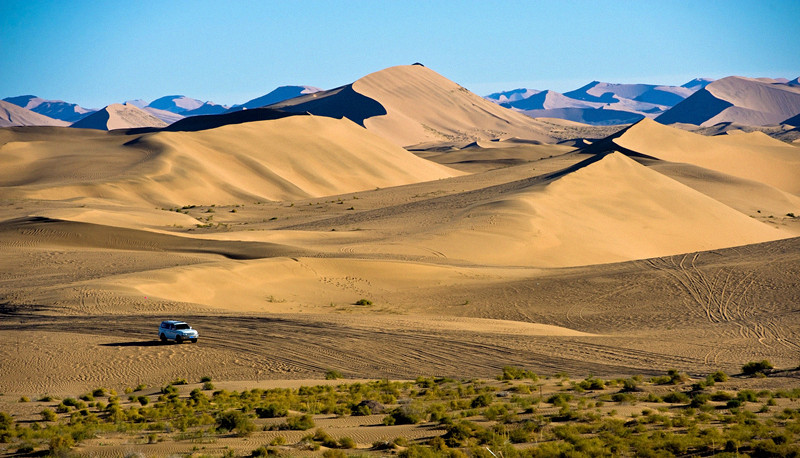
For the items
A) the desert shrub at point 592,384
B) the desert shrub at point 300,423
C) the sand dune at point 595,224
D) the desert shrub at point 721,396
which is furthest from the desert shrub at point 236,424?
the sand dune at point 595,224

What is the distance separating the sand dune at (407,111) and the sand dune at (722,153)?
239 ft

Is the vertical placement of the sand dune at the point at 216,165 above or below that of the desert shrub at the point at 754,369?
above

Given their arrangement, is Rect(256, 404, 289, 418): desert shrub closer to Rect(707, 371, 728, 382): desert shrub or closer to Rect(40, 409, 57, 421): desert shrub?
Rect(40, 409, 57, 421): desert shrub

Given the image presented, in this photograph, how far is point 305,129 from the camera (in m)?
97.7

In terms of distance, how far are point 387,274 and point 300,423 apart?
2167cm

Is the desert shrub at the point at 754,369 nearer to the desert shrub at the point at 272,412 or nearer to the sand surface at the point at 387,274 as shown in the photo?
the sand surface at the point at 387,274

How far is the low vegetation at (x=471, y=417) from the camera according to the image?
11.1m

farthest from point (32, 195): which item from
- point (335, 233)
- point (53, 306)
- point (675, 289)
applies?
point (675, 289)

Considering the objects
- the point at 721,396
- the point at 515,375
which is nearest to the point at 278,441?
the point at 515,375

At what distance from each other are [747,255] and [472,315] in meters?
13.9

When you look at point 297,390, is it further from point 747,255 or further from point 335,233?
point 335,233

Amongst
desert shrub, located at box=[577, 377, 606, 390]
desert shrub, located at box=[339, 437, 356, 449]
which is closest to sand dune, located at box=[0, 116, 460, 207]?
desert shrub, located at box=[577, 377, 606, 390]

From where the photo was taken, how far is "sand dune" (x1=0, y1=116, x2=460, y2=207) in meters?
71.0

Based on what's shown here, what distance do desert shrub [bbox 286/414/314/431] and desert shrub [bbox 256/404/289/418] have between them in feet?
2.29
